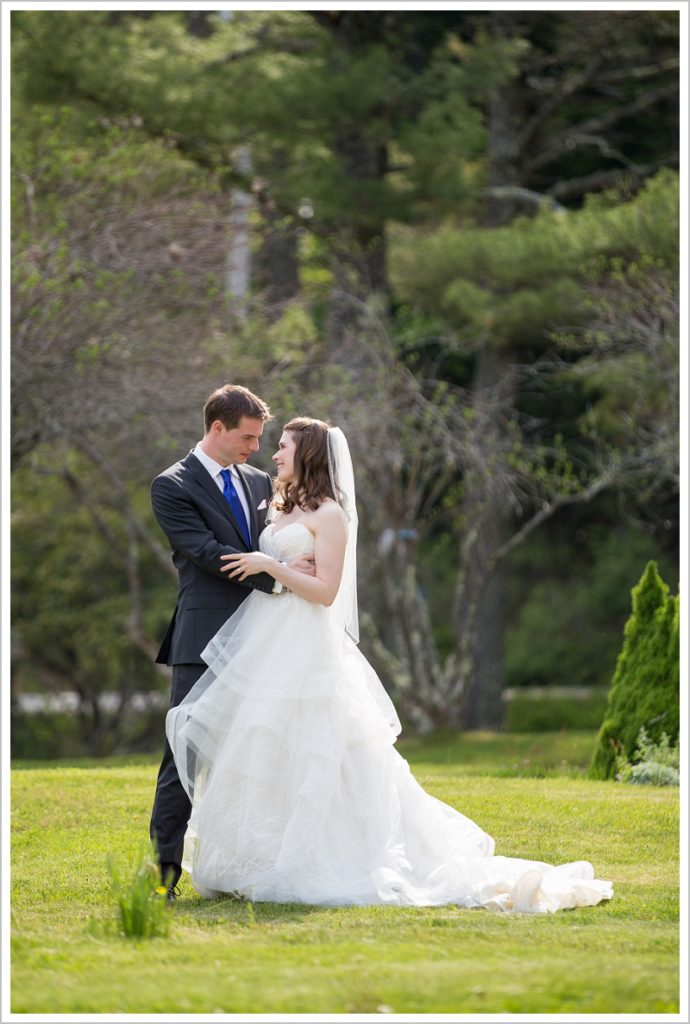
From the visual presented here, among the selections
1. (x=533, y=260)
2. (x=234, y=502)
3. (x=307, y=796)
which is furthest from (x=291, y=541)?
(x=533, y=260)

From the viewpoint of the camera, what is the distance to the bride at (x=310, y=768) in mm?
4879

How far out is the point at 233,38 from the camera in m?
13.9

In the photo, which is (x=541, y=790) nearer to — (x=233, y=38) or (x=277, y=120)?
(x=277, y=120)

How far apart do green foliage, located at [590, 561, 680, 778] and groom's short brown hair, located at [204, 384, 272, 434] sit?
3876mm

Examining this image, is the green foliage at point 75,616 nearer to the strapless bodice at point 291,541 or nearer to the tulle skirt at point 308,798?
the strapless bodice at point 291,541

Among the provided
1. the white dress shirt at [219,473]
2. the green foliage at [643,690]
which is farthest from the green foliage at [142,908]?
the green foliage at [643,690]

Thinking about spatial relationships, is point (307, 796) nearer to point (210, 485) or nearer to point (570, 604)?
point (210, 485)

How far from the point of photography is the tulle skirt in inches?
192

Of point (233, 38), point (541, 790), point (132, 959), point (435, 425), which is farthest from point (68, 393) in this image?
point (132, 959)

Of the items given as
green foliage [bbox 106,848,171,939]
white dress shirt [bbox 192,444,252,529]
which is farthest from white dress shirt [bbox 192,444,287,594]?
green foliage [bbox 106,848,171,939]

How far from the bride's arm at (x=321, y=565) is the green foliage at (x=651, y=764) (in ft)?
11.3

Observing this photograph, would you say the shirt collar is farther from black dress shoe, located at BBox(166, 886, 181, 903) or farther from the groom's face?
black dress shoe, located at BBox(166, 886, 181, 903)

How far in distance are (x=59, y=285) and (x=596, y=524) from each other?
31.2 ft

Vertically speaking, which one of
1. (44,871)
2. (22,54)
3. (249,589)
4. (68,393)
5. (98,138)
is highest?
(22,54)
